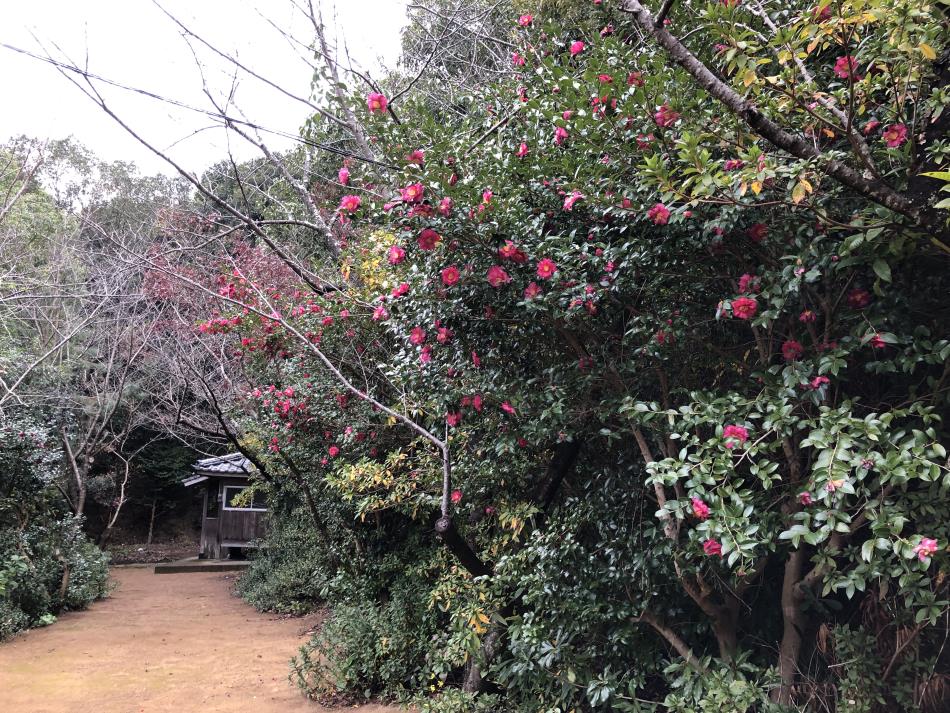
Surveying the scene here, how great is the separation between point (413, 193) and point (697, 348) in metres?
1.36

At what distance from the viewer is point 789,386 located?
236 cm

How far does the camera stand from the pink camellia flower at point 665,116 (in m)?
2.49

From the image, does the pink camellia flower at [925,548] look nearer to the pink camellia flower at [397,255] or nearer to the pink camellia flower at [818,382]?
the pink camellia flower at [818,382]

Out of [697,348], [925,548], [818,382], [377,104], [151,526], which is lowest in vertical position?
Result: [151,526]

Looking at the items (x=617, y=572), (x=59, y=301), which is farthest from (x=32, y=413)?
(x=617, y=572)

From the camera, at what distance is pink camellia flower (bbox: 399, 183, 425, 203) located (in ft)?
8.88

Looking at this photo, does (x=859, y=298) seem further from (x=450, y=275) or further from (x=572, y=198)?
(x=450, y=275)

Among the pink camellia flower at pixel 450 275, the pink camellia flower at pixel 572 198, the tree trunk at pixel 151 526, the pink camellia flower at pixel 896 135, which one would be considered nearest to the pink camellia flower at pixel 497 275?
the pink camellia flower at pixel 450 275

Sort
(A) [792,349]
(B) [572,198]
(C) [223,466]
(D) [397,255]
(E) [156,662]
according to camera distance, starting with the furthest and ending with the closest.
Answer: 1. (C) [223,466]
2. (E) [156,662]
3. (D) [397,255]
4. (B) [572,198]
5. (A) [792,349]

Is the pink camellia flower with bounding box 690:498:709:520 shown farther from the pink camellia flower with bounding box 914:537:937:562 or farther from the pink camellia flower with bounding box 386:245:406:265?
the pink camellia flower with bounding box 386:245:406:265

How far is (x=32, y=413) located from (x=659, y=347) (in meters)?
9.11

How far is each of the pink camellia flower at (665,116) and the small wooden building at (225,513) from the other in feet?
45.8

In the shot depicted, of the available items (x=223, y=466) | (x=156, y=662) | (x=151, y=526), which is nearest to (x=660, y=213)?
(x=156, y=662)

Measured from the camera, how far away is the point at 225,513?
1599cm
